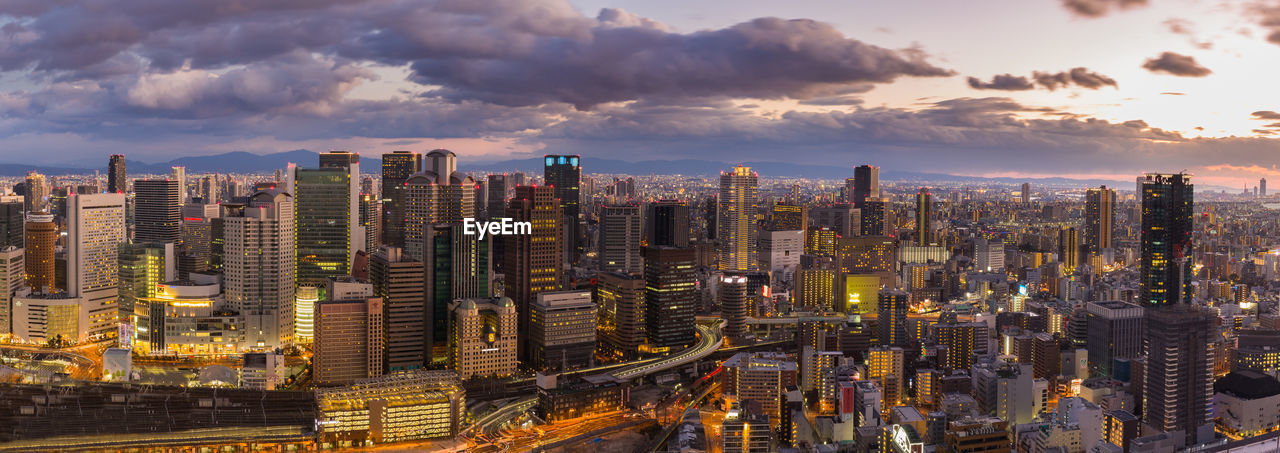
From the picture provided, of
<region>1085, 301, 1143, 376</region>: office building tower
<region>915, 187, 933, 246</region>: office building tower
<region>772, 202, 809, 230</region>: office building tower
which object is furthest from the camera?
<region>915, 187, 933, 246</region>: office building tower

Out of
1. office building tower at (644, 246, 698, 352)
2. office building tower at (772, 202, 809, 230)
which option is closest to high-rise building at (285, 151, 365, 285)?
office building tower at (644, 246, 698, 352)

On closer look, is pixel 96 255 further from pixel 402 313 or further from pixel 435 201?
pixel 402 313

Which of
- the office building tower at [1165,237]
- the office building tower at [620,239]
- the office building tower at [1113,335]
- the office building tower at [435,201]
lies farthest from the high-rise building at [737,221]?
the office building tower at [1165,237]

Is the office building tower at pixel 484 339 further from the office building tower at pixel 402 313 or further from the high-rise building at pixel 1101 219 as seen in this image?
the high-rise building at pixel 1101 219

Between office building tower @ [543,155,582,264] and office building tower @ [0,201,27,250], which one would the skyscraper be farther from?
office building tower @ [0,201,27,250]

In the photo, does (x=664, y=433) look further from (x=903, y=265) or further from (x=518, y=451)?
(x=903, y=265)
